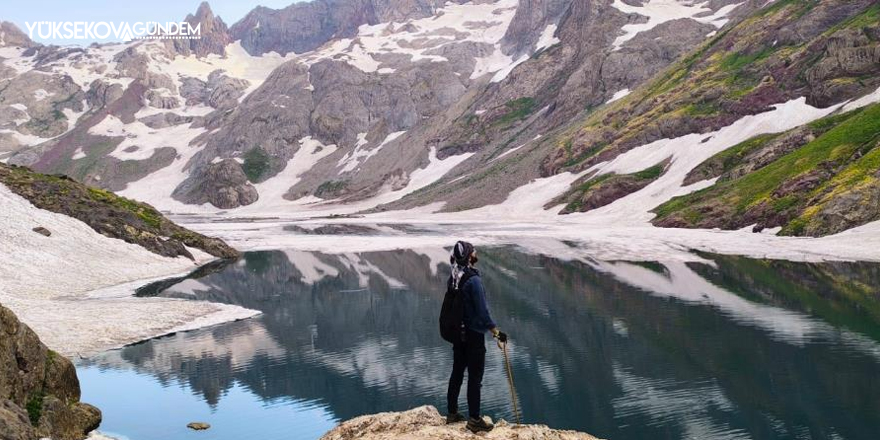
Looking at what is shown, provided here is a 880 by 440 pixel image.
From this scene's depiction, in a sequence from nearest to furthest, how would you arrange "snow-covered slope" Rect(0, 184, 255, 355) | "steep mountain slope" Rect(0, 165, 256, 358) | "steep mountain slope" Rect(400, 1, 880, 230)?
"snow-covered slope" Rect(0, 184, 255, 355)
"steep mountain slope" Rect(0, 165, 256, 358)
"steep mountain slope" Rect(400, 1, 880, 230)

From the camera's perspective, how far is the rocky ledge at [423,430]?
41.2ft

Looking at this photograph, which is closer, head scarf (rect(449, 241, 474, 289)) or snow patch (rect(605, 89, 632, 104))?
head scarf (rect(449, 241, 474, 289))

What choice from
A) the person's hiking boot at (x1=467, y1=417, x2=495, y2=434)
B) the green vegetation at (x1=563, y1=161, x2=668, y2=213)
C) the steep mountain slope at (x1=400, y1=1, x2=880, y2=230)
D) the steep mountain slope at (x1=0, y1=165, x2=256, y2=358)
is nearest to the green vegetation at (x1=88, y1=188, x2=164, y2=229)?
the steep mountain slope at (x1=0, y1=165, x2=256, y2=358)

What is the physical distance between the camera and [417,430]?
1310 centimetres

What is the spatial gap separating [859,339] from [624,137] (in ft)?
377

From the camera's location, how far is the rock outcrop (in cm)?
1445

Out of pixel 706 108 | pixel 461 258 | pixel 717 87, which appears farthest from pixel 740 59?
pixel 461 258

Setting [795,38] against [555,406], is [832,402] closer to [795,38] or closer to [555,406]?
[555,406]

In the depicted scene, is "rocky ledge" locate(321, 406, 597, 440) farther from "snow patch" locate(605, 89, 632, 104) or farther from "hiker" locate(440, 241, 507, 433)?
"snow patch" locate(605, 89, 632, 104)

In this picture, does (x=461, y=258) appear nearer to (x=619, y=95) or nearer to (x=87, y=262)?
(x=87, y=262)

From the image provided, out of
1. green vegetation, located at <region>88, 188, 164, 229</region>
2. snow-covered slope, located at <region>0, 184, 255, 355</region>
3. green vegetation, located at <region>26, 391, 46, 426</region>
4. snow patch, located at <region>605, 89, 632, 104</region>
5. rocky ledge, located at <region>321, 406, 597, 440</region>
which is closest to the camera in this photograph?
rocky ledge, located at <region>321, 406, 597, 440</region>

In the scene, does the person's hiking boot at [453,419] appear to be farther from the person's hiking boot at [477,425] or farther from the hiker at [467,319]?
the person's hiking boot at [477,425]

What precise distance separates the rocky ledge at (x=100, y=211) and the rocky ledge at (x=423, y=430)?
54.9m

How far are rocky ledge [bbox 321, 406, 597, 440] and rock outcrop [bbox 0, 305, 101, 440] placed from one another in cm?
637
